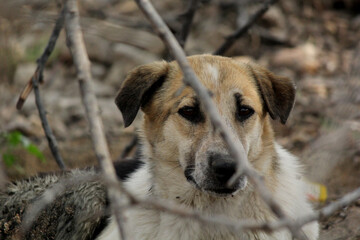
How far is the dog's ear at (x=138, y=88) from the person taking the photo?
3840 mm

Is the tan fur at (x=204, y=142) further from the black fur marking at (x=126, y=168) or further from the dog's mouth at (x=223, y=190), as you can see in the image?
the black fur marking at (x=126, y=168)

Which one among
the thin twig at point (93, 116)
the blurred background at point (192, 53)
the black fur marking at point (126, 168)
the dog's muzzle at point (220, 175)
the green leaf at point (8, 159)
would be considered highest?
the thin twig at point (93, 116)

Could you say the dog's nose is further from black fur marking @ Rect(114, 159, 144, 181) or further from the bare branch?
the bare branch

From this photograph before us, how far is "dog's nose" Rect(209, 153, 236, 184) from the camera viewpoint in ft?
10.5

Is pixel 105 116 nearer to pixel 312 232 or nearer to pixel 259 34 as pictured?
pixel 259 34

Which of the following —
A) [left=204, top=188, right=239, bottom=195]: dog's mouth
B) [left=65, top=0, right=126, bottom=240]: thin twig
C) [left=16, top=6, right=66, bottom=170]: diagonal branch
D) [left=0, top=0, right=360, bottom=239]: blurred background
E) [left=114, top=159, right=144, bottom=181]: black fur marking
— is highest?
[left=65, top=0, right=126, bottom=240]: thin twig

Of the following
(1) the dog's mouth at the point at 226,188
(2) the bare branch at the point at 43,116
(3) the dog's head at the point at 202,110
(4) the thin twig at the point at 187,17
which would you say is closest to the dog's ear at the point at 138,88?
(3) the dog's head at the point at 202,110

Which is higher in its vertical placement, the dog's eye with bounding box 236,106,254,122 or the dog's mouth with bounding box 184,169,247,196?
the dog's eye with bounding box 236,106,254,122

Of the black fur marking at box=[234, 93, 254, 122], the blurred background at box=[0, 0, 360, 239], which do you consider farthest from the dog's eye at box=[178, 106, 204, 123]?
the blurred background at box=[0, 0, 360, 239]

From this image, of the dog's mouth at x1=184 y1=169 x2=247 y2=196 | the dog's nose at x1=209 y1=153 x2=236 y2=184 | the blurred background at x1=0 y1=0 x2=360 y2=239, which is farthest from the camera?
the blurred background at x1=0 y1=0 x2=360 y2=239

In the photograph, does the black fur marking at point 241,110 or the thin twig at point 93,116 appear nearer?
the thin twig at point 93,116

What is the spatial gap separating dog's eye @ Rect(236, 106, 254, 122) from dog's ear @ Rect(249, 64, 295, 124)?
21 cm

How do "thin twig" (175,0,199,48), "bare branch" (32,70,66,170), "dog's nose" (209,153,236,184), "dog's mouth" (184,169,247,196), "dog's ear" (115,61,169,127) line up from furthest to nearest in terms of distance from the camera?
"thin twig" (175,0,199,48), "bare branch" (32,70,66,170), "dog's ear" (115,61,169,127), "dog's mouth" (184,169,247,196), "dog's nose" (209,153,236,184)

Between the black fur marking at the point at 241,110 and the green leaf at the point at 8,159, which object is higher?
the black fur marking at the point at 241,110
